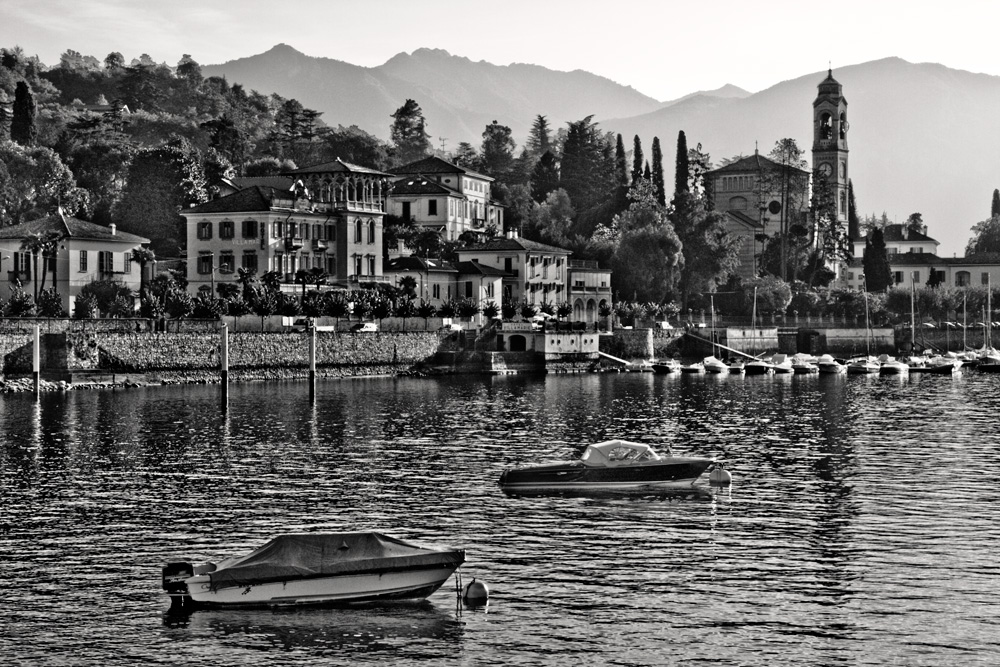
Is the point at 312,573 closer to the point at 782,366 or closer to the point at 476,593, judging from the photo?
the point at 476,593

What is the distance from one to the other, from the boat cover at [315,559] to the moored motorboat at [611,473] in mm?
17549

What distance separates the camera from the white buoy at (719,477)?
56.5 m

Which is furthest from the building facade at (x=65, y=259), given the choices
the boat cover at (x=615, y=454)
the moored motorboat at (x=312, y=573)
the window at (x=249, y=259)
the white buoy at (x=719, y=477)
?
the moored motorboat at (x=312, y=573)

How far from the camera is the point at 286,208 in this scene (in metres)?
140

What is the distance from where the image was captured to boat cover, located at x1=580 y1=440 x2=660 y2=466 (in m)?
56.2

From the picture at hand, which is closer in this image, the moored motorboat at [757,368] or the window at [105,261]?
the window at [105,261]

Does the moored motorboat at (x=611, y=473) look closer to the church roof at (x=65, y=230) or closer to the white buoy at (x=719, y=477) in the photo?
the white buoy at (x=719, y=477)

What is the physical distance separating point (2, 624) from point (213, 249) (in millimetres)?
106688

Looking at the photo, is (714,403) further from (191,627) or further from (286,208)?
(191,627)

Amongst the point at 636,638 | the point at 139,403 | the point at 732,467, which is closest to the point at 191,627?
the point at 636,638

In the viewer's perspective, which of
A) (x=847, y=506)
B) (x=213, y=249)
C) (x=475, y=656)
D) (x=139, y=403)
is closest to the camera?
(x=475, y=656)

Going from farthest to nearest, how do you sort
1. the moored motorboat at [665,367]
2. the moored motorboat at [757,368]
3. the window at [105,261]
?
1. the moored motorboat at [757,368]
2. the moored motorboat at [665,367]
3. the window at [105,261]

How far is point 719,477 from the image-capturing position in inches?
2228

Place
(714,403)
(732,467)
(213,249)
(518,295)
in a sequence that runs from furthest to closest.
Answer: (518,295) < (213,249) < (714,403) < (732,467)
